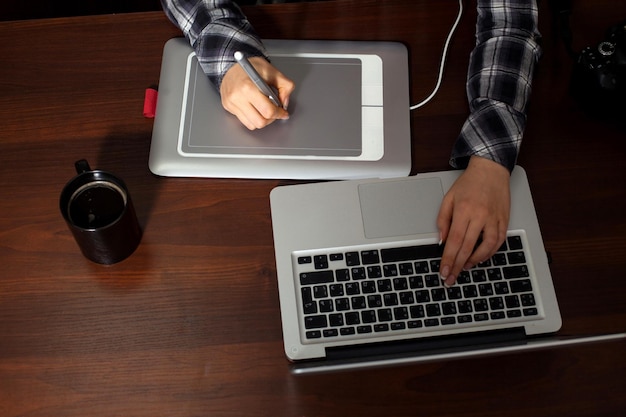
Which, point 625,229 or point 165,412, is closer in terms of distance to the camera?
point 165,412

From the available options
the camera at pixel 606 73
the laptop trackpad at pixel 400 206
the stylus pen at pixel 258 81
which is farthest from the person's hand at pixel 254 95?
the camera at pixel 606 73

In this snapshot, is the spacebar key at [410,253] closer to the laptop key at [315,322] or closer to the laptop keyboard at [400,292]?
the laptop keyboard at [400,292]

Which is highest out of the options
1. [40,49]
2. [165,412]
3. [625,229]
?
[40,49]

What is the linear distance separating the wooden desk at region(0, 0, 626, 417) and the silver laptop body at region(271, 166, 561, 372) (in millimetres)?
26

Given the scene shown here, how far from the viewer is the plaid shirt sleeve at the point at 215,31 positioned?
3.20 feet

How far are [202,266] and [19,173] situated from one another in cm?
30

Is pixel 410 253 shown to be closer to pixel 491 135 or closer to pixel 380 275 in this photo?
pixel 380 275

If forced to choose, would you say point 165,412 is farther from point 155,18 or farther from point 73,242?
point 155,18

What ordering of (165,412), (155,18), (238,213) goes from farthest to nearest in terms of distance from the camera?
(155,18)
(238,213)
(165,412)

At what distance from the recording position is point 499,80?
0.99 metres

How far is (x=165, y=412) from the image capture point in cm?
83

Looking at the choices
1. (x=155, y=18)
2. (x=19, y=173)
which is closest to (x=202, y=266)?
(x=19, y=173)

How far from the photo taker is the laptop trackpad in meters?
0.91

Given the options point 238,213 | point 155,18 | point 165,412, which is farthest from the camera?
point 155,18
